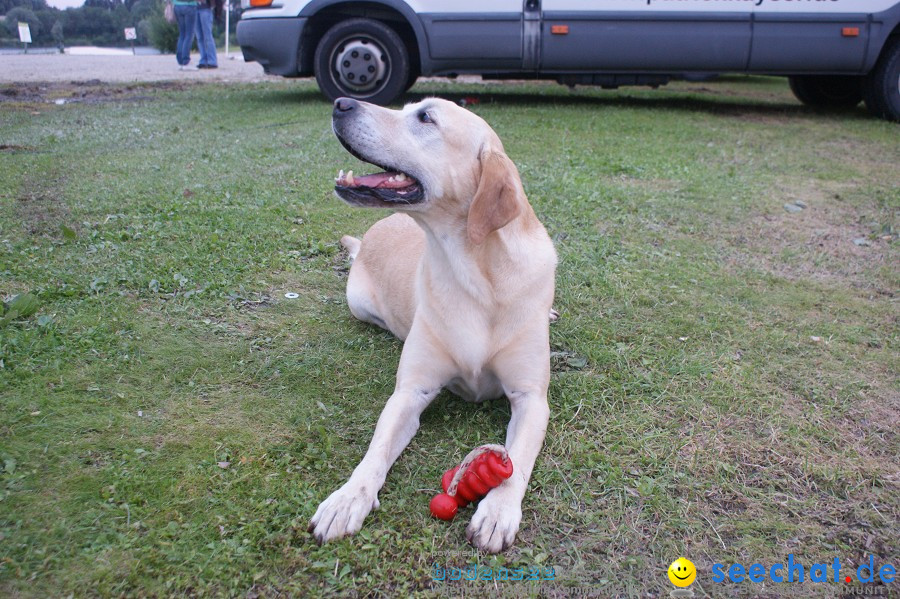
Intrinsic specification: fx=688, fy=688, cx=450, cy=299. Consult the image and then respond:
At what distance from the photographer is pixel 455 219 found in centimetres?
279

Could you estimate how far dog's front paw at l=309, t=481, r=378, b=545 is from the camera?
7.02 ft

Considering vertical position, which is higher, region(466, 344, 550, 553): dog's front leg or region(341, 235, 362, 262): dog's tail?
region(341, 235, 362, 262): dog's tail

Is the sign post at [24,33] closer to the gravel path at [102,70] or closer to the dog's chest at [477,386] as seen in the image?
the gravel path at [102,70]

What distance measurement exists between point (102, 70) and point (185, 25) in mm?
1811

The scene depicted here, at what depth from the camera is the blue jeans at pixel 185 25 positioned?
1324cm

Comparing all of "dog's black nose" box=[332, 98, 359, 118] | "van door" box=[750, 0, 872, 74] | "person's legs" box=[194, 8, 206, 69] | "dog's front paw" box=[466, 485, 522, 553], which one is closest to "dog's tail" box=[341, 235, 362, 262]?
"dog's black nose" box=[332, 98, 359, 118]

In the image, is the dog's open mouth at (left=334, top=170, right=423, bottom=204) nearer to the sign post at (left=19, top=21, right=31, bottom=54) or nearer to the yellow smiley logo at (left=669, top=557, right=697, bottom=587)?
the yellow smiley logo at (left=669, top=557, right=697, bottom=587)

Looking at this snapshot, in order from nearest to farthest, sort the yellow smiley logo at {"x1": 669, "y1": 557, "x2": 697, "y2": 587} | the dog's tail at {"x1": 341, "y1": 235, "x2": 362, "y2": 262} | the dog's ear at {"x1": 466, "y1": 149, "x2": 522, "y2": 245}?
the yellow smiley logo at {"x1": 669, "y1": 557, "x2": 697, "y2": 587} → the dog's ear at {"x1": 466, "y1": 149, "x2": 522, "y2": 245} → the dog's tail at {"x1": 341, "y1": 235, "x2": 362, "y2": 262}

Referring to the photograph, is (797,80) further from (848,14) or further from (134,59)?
(134,59)

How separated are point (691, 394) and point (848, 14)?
295 inches

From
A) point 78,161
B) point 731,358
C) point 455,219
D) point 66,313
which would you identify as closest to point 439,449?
point 455,219

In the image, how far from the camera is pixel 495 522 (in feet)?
7.12

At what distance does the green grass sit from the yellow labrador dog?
17cm

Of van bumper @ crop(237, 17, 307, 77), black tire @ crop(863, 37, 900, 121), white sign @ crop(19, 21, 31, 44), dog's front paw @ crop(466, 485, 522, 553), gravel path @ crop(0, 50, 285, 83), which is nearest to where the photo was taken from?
dog's front paw @ crop(466, 485, 522, 553)
